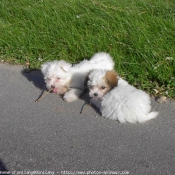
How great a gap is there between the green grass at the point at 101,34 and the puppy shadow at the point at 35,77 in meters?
0.16

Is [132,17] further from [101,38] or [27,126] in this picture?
[27,126]

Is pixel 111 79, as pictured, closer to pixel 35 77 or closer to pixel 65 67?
pixel 65 67

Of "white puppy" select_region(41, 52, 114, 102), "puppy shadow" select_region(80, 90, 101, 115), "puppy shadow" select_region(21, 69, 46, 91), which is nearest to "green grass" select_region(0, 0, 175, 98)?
"puppy shadow" select_region(21, 69, 46, 91)

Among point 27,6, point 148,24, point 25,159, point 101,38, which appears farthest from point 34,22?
point 25,159

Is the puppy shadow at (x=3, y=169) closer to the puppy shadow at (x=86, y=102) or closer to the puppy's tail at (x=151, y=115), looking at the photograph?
the puppy shadow at (x=86, y=102)

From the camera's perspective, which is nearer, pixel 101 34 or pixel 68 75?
pixel 68 75

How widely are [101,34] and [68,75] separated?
1.30 meters

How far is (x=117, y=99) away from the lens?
4215 millimetres

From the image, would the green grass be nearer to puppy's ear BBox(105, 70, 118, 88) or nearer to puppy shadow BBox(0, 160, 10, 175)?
puppy's ear BBox(105, 70, 118, 88)

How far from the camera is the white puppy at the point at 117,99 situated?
414cm

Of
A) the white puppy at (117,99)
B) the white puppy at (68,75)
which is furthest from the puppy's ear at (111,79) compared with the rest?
the white puppy at (68,75)

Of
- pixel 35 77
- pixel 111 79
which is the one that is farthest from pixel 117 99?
pixel 35 77

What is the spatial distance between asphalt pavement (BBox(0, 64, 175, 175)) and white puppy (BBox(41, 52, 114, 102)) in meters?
0.13

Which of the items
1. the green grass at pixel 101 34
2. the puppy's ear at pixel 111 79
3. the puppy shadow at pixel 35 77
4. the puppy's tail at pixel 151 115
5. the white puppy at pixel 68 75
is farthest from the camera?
the puppy shadow at pixel 35 77
